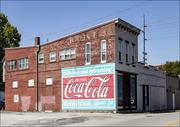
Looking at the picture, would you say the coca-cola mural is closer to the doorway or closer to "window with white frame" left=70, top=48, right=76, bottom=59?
"window with white frame" left=70, top=48, right=76, bottom=59

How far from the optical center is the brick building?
1602 inches

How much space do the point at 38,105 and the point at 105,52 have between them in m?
12.8

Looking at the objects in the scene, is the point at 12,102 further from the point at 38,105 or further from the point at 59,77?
the point at 59,77

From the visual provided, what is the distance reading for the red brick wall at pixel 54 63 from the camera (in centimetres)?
4141

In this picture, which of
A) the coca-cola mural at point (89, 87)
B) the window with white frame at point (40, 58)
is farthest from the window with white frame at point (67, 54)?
the window with white frame at point (40, 58)

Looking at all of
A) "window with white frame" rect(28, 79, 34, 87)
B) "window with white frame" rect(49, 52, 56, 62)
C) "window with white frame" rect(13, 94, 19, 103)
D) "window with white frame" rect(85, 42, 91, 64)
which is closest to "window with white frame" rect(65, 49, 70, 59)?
"window with white frame" rect(49, 52, 56, 62)

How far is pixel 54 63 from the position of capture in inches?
1833

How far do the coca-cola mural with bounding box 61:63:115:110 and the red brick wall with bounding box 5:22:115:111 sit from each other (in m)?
0.81

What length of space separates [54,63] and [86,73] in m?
5.84

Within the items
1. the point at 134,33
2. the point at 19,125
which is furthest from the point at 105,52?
the point at 19,125

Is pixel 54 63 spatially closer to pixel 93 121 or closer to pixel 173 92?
pixel 93 121

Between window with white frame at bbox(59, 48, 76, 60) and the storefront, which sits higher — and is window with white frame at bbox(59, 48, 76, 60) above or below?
above

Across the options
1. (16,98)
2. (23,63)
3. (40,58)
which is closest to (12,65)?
(23,63)

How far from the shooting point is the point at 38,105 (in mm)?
48625
